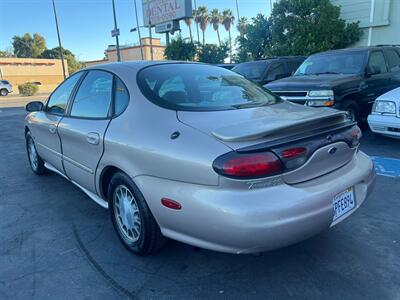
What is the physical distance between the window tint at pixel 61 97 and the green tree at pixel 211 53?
23.5 m

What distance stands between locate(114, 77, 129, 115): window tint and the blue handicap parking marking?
357cm

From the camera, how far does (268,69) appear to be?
970 centimetres

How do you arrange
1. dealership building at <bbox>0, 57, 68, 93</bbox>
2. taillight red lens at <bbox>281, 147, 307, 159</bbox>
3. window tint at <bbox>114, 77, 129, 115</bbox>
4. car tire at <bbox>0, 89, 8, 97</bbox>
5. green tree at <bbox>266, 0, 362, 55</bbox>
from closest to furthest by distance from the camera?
taillight red lens at <bbox>281, 147, 307, 159</bbox> < window tint at <bbox>114, 77, 129, 115</bbox> < green tree at <bbox>266, 0, 362, 55</bbox> < car tire at <bbox>0, 89, 8, 97</bbox> < dealership building at <bbox>0, 57, 68, 93</bbox>

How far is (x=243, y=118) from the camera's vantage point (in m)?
2.44

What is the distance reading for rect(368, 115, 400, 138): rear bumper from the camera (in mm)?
5398

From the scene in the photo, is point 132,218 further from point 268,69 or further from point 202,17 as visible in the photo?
point 202,17

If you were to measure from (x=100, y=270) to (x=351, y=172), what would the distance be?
208cm

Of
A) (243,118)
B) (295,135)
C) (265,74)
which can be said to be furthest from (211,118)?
(265,74)

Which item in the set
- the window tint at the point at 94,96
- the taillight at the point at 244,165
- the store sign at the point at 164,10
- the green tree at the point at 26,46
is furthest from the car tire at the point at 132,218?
the green tree at the point at 26,46

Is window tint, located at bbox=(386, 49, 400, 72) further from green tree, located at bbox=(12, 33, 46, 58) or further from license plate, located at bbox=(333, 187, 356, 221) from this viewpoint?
green tree, located at bbox=(12, 33, 46, 58)

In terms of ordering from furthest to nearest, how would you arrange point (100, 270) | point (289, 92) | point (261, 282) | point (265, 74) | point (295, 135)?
point (265, 74) → point (289, 92) → point (100, 270) → point (261, 282) → point (295, 135)

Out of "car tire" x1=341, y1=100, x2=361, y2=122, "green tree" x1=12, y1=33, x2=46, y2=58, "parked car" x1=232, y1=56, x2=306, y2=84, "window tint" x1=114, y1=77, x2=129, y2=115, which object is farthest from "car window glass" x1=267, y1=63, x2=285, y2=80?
"green tree" x1=12, y1=33, x2=46, y2=58

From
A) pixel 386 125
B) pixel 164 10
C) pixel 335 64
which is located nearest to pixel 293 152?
pixel 386 125

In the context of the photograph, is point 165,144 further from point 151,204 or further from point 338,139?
point 338,139
